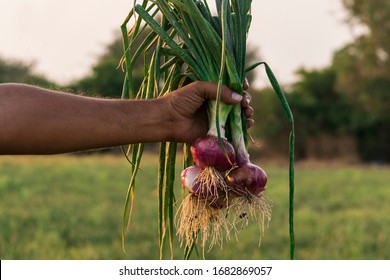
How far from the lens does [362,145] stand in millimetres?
24281

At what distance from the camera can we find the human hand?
169cm

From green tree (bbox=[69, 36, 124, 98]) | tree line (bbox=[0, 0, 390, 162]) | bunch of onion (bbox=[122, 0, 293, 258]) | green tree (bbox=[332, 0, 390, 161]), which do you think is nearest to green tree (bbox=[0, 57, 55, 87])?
tree line (bbox=[0, 0, 390, 162])

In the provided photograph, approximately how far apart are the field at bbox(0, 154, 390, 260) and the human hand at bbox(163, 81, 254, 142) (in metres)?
4.40

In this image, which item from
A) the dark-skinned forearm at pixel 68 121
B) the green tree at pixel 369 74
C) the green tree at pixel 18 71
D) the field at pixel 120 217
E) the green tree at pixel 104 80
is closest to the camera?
the dark-skinned forearm at pixel 68 121

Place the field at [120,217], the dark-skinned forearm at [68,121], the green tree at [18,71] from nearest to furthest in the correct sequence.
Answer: the dark-skinned forearm at [68,121] < the field at [120,217] < the green tree at [18,71]

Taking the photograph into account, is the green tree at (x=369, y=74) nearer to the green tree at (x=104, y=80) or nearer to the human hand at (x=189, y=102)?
the green tree at (x=104, y=80)

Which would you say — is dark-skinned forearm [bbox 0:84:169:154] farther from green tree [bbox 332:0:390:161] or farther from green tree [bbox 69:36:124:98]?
green tree [bbox 332:0:390:161]

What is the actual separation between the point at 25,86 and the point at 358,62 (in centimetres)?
2271

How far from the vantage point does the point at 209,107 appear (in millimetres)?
1754

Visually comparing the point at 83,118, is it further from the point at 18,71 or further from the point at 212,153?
the point at 18,71

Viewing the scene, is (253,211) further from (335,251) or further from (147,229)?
(147,229)

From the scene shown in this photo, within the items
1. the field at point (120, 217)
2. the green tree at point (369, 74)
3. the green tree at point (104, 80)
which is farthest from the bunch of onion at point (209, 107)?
the green tree at point (369, 74)

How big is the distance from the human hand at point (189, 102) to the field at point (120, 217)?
4.40 meters

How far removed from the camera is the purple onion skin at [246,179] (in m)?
1.72
